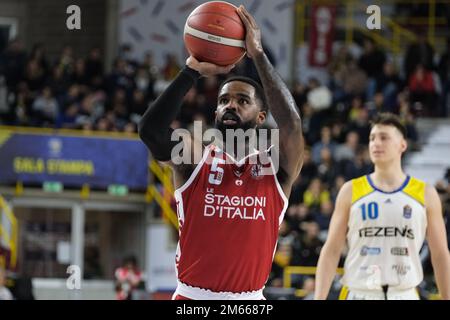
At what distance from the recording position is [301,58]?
24.2 metres

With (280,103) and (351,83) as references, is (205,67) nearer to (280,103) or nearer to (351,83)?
(280,103)

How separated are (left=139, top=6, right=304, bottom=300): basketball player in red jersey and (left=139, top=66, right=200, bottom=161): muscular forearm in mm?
133

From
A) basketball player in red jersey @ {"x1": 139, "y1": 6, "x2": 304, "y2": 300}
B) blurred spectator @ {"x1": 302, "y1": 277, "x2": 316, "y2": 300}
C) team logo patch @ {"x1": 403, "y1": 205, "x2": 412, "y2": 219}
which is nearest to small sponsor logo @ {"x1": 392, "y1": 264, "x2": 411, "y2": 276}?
team logo patch @ {"x1": 403, "y1": 205, "x2": 412, "y2": 219}

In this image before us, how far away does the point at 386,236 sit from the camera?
8.55 meters

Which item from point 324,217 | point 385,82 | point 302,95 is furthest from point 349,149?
point 385,82

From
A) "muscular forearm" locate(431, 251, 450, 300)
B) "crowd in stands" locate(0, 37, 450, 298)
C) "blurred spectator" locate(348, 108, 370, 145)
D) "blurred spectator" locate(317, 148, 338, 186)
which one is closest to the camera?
"muscular forearm" locate(431, 251, 450, 300)

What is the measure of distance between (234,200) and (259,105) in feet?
1.91

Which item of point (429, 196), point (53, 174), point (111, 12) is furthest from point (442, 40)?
point (429, 196)

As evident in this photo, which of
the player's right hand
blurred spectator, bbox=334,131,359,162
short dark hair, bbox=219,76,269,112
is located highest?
the player's right hand

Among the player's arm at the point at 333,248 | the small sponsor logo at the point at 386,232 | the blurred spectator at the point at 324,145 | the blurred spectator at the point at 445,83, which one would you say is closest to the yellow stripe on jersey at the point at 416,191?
the small sponsor logo at the point at 386,232

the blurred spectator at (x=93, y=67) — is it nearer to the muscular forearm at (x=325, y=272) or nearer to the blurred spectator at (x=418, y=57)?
the blurred spectator at (x=418, y=57)

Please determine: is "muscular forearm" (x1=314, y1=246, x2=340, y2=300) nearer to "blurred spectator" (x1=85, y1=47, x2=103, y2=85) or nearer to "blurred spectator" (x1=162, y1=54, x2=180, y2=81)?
A: "blurred spectator" (x1=85, y1=47, x2=103, y2=85)

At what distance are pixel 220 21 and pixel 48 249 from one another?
1423cm

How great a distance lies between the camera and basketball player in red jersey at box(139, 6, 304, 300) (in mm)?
6277
